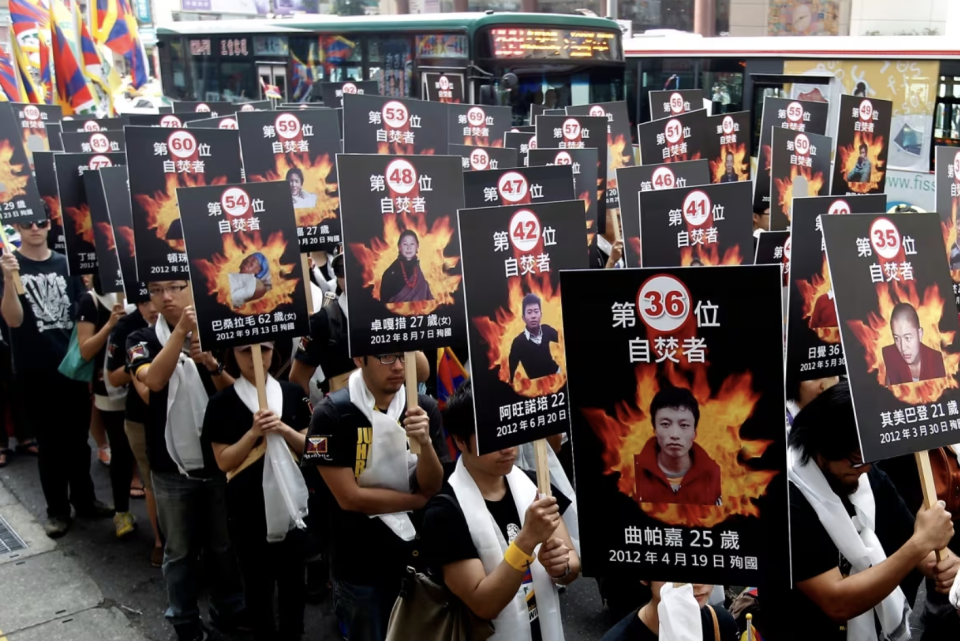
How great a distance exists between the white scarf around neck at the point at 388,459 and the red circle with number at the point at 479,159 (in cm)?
275

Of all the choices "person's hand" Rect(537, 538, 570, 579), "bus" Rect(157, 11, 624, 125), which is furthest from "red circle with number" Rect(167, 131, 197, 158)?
"bus" Rect(157, 11, 624, 125)

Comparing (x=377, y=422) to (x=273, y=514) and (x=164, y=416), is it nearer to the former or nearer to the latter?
(x=273, y=514)

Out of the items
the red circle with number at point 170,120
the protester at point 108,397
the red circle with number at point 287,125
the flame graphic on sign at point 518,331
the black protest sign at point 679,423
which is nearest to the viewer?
the black protest sign at point 679,423

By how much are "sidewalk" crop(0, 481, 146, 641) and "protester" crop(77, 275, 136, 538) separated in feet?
1.27

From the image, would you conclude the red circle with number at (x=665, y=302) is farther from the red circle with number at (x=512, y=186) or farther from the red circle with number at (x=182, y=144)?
the red circle with number at (x=182, y=144)

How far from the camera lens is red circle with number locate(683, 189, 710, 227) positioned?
402 cm

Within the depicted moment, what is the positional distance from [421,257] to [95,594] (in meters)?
2.68

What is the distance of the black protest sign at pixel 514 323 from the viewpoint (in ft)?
9.53

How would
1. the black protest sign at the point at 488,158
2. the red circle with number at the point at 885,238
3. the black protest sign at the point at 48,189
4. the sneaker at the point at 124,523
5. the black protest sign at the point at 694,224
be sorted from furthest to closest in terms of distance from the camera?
the black protest sign at the point at 48,189 → the black protest sign at the point at 488,158 → the sneaker at the point at 124,523 → the black protest sign at the point at 694,224 → the red circle with number at the point at 885,238

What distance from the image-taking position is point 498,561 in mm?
2805

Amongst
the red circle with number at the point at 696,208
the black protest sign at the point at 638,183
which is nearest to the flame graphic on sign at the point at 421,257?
the red circle with number at the point at 696,208

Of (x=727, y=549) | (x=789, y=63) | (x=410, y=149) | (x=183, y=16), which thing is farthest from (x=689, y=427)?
(x=183, y=16)

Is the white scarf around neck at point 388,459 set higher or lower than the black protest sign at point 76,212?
lower

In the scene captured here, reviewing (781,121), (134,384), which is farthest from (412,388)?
Result: (781,121)
